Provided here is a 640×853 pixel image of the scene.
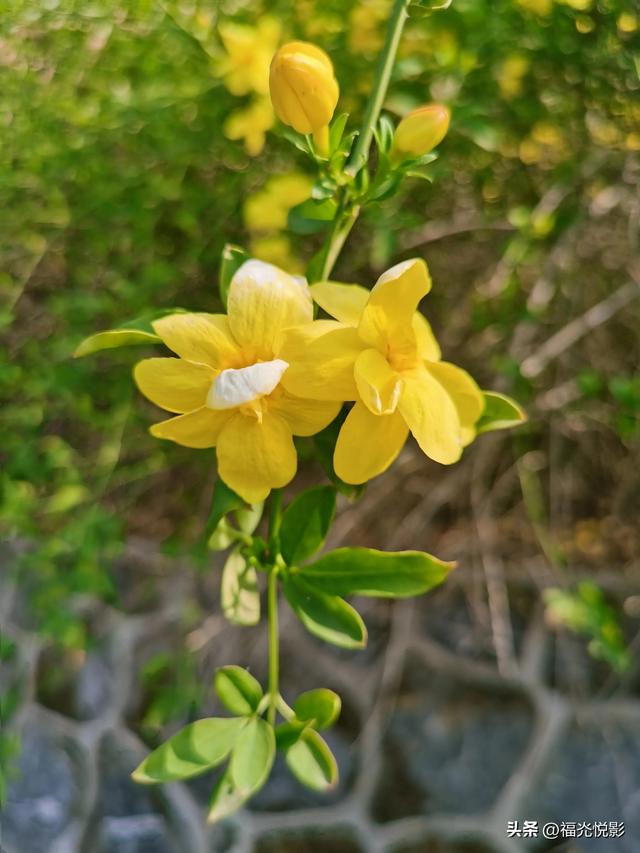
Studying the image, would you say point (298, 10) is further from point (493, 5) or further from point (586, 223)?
point (586, 223)

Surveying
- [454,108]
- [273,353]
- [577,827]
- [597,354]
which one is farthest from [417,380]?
[577,827]

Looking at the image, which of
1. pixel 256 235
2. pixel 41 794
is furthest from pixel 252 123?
pixel 41 794

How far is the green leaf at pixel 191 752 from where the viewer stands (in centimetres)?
48

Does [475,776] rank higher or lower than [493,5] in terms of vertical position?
lower

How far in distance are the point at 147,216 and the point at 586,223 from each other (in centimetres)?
61

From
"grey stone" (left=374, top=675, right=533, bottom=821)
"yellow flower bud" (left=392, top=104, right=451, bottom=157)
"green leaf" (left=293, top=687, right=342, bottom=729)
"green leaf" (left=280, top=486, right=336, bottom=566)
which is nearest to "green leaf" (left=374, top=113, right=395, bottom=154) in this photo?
"yellow flower bud" (left=392, top=104, right=451, bottom=157)

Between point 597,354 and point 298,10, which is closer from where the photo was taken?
point 298,10

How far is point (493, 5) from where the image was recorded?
773 mm

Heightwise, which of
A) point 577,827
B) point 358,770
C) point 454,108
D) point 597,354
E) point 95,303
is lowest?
point 577,827

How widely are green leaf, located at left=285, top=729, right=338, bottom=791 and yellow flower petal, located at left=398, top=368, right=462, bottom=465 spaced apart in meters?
0.24

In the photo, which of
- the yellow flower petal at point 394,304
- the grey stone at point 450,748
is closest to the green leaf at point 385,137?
the yellow flower petal at point 394,304

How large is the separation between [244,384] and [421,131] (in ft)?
0.68

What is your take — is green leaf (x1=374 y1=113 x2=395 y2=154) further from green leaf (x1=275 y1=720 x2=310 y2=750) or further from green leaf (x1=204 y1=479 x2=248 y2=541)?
green leaf (x1=275 y1=720 x2=310 y2=750)

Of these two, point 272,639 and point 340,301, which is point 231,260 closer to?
point 340,301
